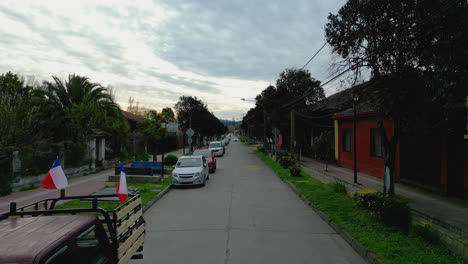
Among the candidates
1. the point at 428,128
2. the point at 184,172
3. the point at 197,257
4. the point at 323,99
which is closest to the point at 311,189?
the point at 428,128

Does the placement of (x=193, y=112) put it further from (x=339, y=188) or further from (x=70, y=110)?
(x=339, y=188)

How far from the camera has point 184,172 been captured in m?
15.2

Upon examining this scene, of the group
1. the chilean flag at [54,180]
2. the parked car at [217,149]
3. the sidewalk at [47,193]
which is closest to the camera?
the chilean flag at [54,180]

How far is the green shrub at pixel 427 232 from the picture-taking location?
6.54 metres

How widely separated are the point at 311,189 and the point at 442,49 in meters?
8.04

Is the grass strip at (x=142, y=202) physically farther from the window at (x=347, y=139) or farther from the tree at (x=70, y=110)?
the window at (x=347, y=139)

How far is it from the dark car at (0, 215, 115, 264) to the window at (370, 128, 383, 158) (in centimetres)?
1645

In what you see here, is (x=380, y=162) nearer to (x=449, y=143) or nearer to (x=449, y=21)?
(x=449, y=143)

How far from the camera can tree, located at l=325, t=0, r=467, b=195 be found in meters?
9.16

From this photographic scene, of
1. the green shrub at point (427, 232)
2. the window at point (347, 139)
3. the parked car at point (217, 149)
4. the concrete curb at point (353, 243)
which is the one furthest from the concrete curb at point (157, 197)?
the parked car at point (217, 149)

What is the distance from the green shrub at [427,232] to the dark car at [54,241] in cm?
638

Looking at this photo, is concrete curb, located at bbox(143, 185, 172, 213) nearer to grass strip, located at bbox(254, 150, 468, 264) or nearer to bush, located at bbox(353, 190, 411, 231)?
grass strip, located at bbox(254, 150, 468, 264)

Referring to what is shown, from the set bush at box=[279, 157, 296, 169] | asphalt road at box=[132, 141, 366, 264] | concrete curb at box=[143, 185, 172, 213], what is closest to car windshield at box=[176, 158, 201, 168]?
concrete curb at box=[143, 185, 172, 213]

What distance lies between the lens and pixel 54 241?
3098mm
